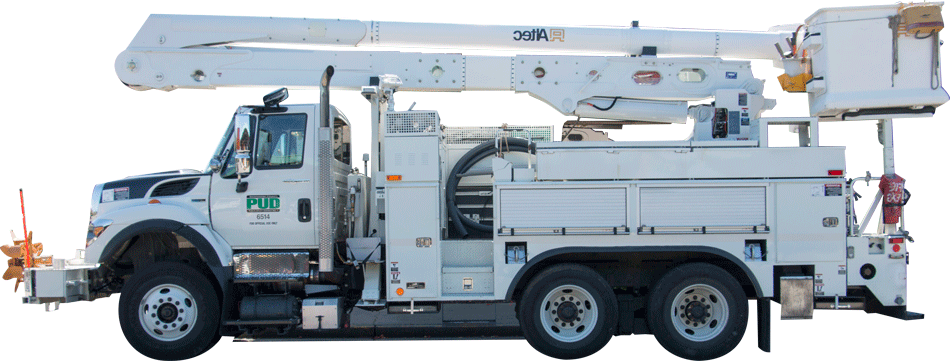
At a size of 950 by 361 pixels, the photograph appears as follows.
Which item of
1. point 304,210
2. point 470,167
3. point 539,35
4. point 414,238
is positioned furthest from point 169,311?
point 539,35

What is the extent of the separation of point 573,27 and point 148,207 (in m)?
5.36

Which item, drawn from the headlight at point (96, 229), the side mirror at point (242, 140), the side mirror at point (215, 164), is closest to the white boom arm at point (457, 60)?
the side mirror at point (215, 164)

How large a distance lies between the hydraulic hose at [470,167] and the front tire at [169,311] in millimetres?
2765

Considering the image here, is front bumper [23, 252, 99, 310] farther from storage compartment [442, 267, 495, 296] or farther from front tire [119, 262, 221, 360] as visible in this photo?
storage compartment [442, 267, 495, 296]

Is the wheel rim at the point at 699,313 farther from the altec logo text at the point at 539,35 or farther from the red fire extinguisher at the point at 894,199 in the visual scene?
the altec logo text at the point at 539,35

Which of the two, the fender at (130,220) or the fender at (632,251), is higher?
the fender at (130,220)

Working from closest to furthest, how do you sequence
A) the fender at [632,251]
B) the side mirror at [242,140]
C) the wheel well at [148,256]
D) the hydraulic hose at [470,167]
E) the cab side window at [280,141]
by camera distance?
the side mirror at [242,140] → the fender at [632,251] → the cab side window at [280,141] → the wheel well at [148,256] → the hydraulic hose at [470,167]

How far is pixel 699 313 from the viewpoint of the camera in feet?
21.4

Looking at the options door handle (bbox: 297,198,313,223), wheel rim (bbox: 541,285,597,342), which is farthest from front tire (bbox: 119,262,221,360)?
wheel rim (bbox: 541,285,597,342)

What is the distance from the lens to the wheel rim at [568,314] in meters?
6.49

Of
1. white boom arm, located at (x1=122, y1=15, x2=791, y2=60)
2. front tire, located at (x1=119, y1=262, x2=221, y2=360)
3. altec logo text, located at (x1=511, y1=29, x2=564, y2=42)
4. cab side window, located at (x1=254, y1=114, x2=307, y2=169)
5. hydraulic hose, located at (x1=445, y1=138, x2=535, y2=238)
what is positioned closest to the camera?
front tire, located at (x1=119, y1=262, x2=221, y2=360)

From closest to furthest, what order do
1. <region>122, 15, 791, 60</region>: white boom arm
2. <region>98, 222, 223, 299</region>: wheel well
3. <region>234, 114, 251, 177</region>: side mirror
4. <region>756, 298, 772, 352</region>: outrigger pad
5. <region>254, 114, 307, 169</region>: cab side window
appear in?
<region>234, 114, 251, 177</region>: side mirror, <region>756, 298, 772, 352</region>: outrigger pad, <region>254, 114, 307, 169</region>: cab side window, <region>98, 222, 223, 299</region>: wheel well, <region>122, 15, 791, 60</region>: white boom arm

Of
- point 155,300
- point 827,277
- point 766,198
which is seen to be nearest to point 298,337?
point 155,300

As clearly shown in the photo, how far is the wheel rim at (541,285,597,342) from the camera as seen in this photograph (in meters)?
6.49
